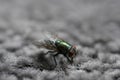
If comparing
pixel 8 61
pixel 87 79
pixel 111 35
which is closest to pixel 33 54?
pixel 8 61

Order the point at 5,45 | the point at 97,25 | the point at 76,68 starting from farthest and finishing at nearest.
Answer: the point at 97,25 < the point at 5,45 < the point at 76,68

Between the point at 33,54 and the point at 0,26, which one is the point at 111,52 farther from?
the point at 0,26

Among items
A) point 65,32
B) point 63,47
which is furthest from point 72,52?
point 65,32

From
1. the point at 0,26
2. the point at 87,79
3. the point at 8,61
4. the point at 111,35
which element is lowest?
the point at 87,79

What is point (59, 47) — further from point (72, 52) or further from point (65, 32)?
point (65, 32)

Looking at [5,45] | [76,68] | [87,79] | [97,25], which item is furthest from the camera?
[97,25]

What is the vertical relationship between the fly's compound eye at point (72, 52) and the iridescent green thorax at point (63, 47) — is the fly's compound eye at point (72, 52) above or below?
below

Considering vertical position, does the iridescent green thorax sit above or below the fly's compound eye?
above

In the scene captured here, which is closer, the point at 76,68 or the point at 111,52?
the point at 76,68

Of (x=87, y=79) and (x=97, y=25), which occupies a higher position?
(x=97, y=25)
